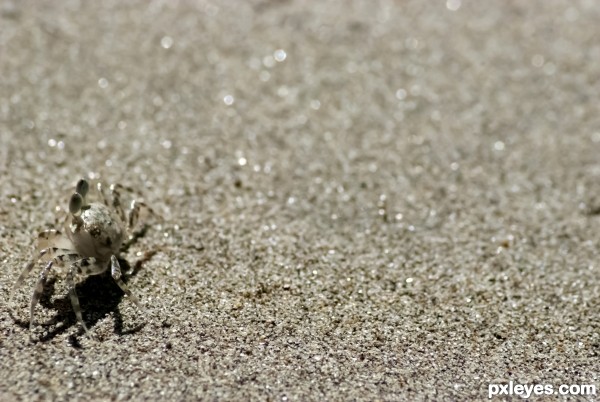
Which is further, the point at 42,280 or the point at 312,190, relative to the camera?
the point at 312,190

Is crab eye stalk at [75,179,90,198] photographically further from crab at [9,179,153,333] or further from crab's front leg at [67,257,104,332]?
crab's front leg at [67,257,104,332]

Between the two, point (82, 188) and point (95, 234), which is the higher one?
point (82, 188)

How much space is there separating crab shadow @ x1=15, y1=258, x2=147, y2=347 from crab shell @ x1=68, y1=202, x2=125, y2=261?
8cm

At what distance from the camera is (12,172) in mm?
2426

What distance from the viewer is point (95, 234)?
2053mm

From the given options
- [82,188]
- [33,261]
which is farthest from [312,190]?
[33,261]

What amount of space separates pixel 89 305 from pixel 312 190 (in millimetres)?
899

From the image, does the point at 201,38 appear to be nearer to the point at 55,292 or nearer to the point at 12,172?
the point at 12,172

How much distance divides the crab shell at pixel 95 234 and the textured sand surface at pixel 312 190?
9cm

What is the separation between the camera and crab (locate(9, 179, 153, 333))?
1.94 m

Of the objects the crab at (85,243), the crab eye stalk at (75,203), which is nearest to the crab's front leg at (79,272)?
the crab at (85,243)

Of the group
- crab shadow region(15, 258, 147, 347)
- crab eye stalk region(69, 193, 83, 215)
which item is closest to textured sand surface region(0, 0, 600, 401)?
crab shadow region(15, 258, 147, 347)

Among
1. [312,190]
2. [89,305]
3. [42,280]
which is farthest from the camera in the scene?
[312,190]

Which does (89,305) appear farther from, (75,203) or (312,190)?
(312,190)
